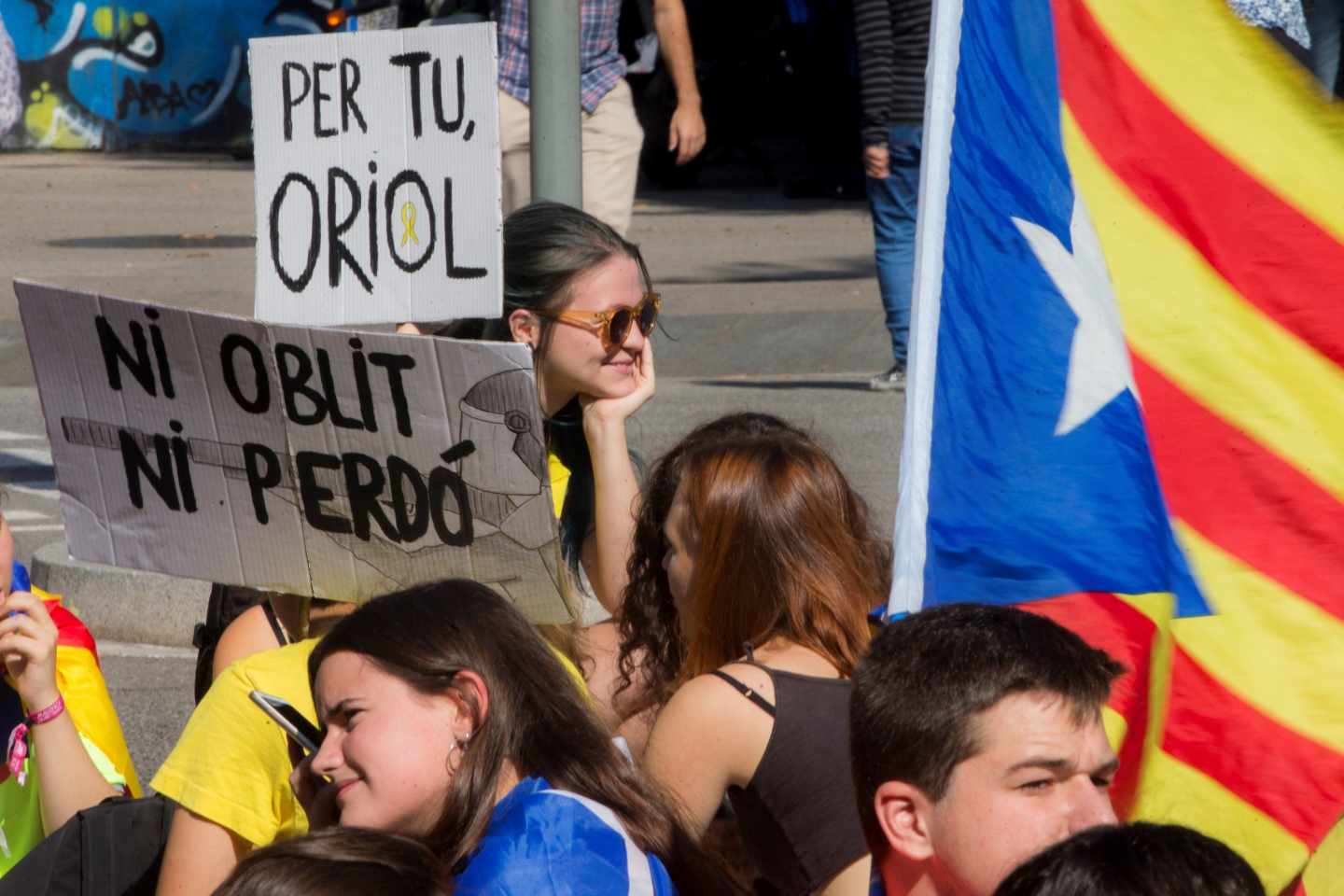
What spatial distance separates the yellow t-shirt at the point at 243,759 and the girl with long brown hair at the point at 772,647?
0.53 m

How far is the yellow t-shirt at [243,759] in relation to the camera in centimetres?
281

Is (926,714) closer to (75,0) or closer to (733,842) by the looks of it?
(733,842)

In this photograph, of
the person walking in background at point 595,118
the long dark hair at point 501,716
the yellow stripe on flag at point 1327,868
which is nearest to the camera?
the long dark hair at point 501,716

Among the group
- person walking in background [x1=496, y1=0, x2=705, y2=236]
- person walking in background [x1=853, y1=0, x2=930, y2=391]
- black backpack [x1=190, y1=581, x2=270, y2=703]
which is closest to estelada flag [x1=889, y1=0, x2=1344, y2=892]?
black backpack [x1=190, y1=581, x2=270, y2=703]

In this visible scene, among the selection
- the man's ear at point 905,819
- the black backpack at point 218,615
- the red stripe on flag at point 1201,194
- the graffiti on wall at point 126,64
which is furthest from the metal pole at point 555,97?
the graffiti on wall at point 126,64

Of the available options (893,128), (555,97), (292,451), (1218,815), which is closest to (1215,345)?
(1218,815)

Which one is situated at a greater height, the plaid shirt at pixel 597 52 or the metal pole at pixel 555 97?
the metal pole at pixel 555 97

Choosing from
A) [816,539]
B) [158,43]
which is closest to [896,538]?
[816,539]

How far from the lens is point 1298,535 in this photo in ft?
9.50

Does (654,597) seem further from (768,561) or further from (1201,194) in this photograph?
(1201,194)

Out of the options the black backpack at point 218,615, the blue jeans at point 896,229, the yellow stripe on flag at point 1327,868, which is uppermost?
the yellow stripe on flag at point 1327,868

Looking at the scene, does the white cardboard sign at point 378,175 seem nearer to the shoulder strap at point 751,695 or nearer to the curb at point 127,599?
the shoulder strap at point 751,695

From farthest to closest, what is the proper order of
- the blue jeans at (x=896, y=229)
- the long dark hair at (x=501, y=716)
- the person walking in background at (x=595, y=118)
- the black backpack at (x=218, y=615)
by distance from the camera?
the blue jeans at (x=896, y=229)
the person walking in background at (x=595, y=118)
the black backpack at (x=218, y=615)
the long dark hair at (x=501, y=716)

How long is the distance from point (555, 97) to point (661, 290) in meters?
7.04
